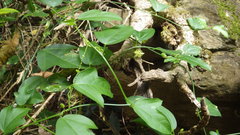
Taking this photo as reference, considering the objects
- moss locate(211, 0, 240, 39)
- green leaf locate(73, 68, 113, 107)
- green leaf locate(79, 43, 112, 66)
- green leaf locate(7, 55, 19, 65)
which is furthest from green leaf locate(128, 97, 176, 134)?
moss locate(211, 0, 240, 39)

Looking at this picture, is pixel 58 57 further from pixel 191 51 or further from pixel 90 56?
pixel 191 51

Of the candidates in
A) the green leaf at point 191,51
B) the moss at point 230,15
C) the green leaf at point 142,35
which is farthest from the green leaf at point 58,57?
the moss at point 230,15

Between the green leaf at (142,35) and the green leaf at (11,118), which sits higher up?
the green leaf at (142,35)

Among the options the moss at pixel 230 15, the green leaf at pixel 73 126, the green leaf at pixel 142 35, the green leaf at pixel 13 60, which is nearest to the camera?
the green leaf at pixel 73 126

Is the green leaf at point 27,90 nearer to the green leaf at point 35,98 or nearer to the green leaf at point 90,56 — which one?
the green leaf at point 35,98

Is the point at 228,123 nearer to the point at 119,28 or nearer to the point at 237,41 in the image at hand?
the point at 237,41

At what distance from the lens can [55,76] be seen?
859 millimetres

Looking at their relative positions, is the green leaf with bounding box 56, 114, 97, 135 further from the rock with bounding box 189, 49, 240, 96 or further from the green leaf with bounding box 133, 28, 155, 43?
the rock with bounding box 189, 49, 240, 96

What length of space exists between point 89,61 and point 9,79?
2.50ft

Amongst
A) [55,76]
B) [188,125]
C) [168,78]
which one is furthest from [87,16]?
[188,125]

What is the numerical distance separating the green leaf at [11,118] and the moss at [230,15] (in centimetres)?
122

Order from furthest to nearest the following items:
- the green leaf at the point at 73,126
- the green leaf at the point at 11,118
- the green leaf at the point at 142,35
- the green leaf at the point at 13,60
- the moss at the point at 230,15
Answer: the moss at the point at 230,15, the green leaf at the point at 13,60, the green leaf at the point at 142,35, the green leaf at the point at 11,118, the green leaf at the point at 73,126

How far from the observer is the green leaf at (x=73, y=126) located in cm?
63

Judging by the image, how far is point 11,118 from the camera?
766 millimetres
